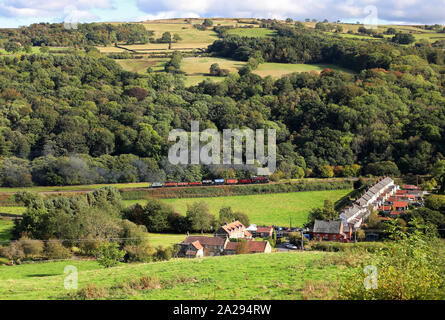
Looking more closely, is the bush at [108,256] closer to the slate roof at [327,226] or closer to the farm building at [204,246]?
the farm building at [204,246]

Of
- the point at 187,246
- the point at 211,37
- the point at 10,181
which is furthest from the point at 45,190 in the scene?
the point at 211,37

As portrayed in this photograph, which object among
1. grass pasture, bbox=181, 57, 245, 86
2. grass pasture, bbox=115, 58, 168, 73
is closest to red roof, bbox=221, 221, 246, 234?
grass pasture, bbox=181, 57, 245, 86

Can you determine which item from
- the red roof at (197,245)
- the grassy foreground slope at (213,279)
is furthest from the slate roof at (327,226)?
the grassy foreground slope at (213,279)

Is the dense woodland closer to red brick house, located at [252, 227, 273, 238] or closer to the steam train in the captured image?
the steam train

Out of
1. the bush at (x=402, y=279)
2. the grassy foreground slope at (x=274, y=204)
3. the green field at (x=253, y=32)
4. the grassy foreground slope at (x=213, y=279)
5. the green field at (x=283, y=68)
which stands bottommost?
the grassy foreground slope at (x=274, y=204)

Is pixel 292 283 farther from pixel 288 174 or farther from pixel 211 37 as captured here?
pixel 211 37

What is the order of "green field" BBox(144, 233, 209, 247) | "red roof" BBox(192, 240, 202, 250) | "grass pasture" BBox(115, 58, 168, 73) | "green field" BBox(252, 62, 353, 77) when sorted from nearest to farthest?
"red roof" BBox(192, 240, 202, 250), "green field" BBox(144, 233, 209, 247), "green field" BBox(252, 62, 353, 77), "grass pasture" BBox(115, 58, 168, 73)
